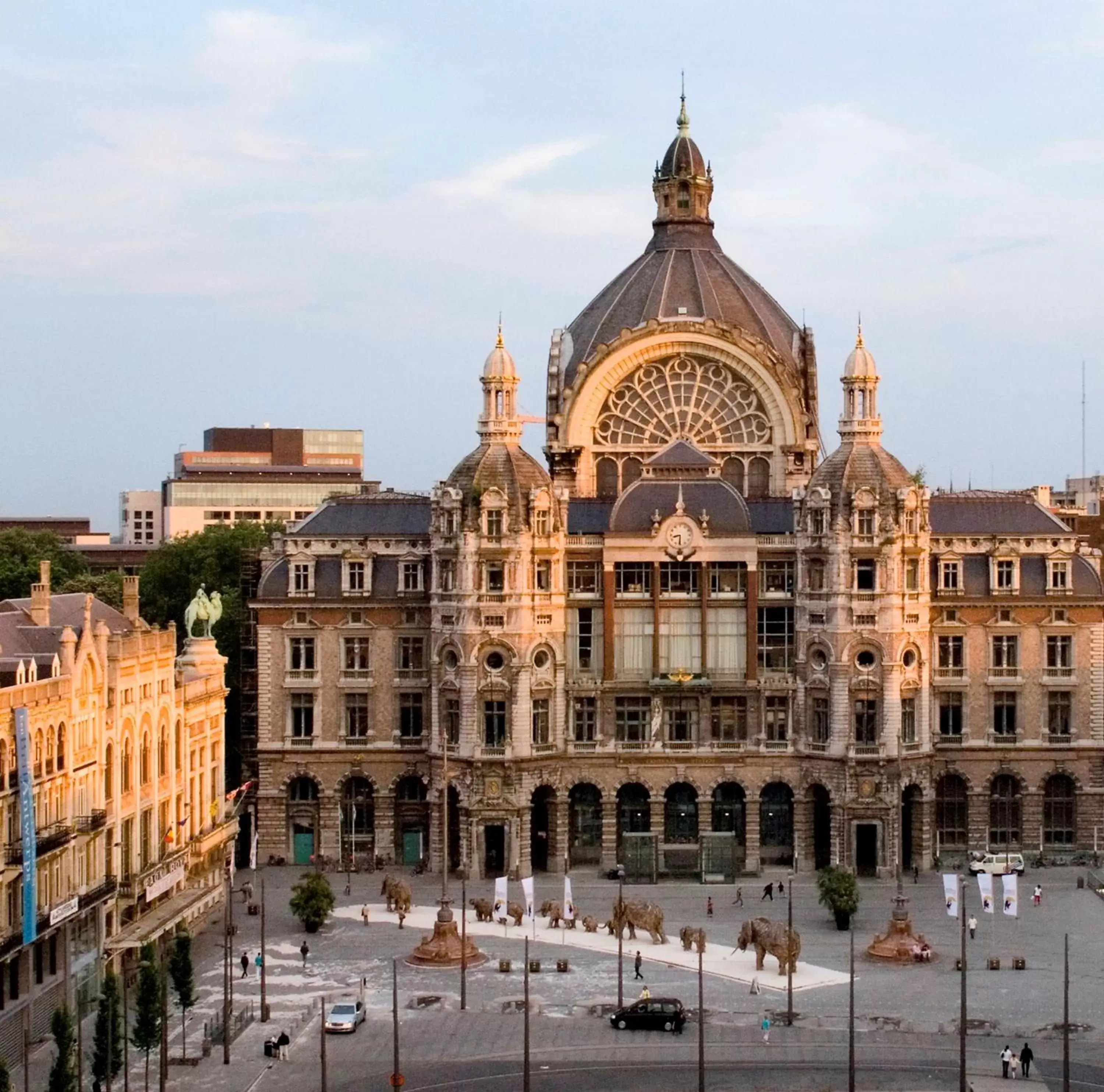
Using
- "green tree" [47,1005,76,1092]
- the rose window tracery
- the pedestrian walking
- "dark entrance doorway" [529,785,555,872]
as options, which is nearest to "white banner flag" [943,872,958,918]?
the pedestrian walking

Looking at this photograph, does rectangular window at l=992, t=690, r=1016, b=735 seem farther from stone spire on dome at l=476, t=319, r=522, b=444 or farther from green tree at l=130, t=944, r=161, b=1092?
green tree at l=130, t=944, r=161, b=1092

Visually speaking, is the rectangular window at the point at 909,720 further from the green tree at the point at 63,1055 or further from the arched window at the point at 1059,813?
the green tree at the point at 63,1055

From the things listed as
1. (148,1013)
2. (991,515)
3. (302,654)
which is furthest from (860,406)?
(148,1013)

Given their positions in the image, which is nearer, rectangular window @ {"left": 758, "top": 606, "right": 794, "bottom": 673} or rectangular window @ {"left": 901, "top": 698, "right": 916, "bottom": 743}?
rectangular window @ {"left": 901, "top": 698, "right": 916, "bottom": 743}

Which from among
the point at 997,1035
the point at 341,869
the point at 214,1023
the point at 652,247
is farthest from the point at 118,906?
the point at 652,247

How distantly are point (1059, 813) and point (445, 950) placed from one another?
146 ft

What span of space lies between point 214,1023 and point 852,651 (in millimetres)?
47857

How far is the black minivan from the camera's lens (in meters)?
79.9

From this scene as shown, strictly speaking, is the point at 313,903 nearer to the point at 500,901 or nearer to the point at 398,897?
the point at 398,897

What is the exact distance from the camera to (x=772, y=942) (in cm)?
8806

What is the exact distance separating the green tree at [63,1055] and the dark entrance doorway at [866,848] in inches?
2180

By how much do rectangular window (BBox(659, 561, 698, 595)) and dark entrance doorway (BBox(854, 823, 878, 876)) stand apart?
54.3 ft

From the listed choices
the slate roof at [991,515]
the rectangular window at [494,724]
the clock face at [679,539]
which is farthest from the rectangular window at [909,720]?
the rectangular window at [494,724]

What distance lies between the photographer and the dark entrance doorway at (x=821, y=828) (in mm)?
116812
